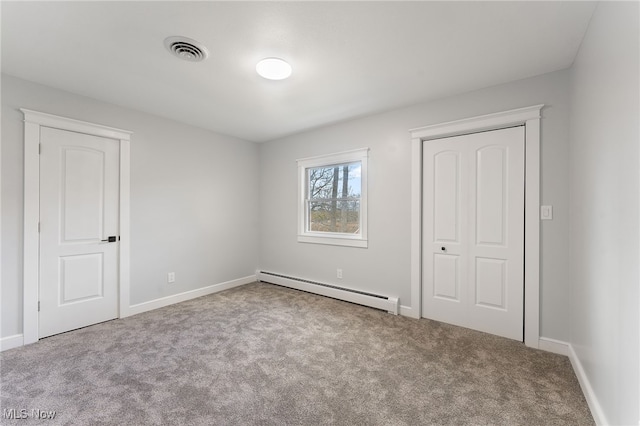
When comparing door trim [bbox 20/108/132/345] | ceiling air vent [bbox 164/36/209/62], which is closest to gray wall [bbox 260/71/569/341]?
ceiling air vent [bbox 164/36/209/62]

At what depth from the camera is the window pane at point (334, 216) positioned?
3.84 m

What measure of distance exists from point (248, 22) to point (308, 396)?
8.35 ft

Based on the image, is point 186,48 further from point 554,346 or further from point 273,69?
point 554,346

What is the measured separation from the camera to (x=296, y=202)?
438 centimetres

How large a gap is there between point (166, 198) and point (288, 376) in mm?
2811

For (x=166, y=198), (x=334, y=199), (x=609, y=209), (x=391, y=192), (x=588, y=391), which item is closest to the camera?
(x=609, y=209)

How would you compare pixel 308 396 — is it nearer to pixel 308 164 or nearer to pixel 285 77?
pixel 285 77

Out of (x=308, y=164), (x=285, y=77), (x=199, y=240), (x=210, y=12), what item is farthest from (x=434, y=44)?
(x=199, y=240)

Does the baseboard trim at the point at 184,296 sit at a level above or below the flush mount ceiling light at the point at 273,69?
below

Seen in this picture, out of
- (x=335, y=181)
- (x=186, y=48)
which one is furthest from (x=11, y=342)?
(x=335, y=181)

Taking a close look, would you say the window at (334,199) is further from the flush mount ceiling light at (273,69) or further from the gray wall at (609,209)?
the gray wall at (609,209)

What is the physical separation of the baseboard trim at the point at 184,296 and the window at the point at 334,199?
1276mm

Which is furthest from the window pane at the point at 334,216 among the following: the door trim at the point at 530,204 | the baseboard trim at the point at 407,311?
the door trim at the point at 530,204

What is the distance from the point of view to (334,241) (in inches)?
154
